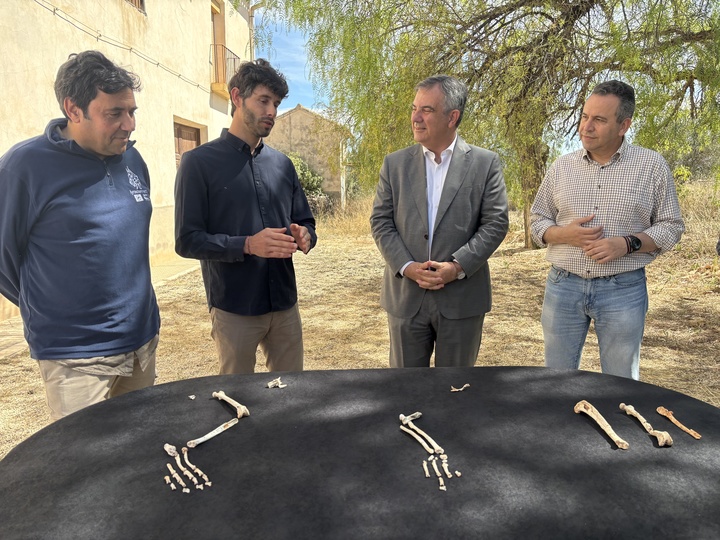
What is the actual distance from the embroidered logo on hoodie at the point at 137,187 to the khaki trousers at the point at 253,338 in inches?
26.4

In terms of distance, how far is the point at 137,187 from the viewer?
2.35 meters

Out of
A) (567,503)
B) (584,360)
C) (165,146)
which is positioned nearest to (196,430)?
(567,503)

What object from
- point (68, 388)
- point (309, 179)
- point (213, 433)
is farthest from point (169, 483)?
point (309, 179)

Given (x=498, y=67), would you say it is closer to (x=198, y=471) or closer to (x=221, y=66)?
(x=198, y=471)

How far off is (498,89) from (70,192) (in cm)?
502

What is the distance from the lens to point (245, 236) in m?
2.64

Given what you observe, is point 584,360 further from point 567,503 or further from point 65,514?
point 65,514

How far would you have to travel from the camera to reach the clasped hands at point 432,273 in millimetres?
2660

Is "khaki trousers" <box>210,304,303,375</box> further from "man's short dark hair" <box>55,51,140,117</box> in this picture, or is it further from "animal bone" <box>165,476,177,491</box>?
"animal bone" <box>165,476,177,491</box>

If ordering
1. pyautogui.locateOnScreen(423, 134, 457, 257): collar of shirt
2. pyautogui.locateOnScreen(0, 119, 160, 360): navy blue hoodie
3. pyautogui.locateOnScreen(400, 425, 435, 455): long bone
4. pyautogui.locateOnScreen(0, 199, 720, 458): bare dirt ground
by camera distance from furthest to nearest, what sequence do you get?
pyautogui.locateOnScreen(0, 199, 720, 458): bare dirt ground, pyautogui.locateOnScreen(423, 134, 457, 257): collar of shirt, pyautogui.locateOnScreen(0, 119, 160, 360): navy blue hoodie, pyautogui.locateOnScreen(400, 425, 435, 455): long bone

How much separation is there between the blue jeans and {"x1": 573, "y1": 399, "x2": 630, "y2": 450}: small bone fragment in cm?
100

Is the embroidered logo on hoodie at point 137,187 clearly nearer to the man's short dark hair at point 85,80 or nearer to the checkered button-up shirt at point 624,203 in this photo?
the man's short dark hair at point 85,80

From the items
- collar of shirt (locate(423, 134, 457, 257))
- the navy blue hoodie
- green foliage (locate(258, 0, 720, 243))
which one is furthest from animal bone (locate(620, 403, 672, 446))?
green foliage (locate(258, 0, 720, 243))

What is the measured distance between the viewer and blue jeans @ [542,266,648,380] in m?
2.58
